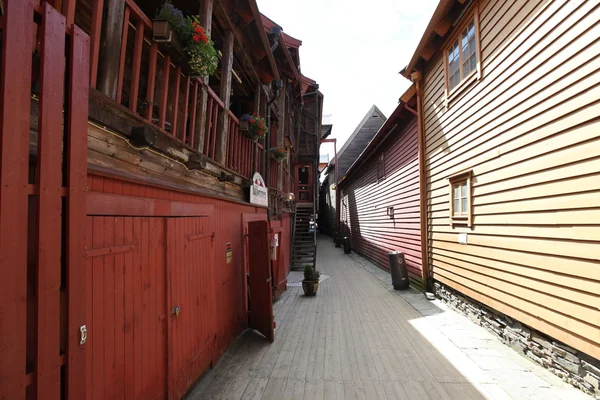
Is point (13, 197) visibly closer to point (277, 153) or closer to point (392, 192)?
point (277, 153)

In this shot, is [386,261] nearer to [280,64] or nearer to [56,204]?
[280,64]

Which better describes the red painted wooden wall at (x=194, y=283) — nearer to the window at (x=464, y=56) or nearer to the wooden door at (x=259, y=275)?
the wooden door at (x=259, y=275)

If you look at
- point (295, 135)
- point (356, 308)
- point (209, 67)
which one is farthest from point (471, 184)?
point (295, 135)

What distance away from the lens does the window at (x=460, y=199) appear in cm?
587

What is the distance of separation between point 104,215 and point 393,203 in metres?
9.72

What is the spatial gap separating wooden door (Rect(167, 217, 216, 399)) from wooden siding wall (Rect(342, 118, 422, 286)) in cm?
595

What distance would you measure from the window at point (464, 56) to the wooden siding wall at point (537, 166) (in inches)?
7.3

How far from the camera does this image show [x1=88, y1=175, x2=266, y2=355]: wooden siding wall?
4508 millimetres

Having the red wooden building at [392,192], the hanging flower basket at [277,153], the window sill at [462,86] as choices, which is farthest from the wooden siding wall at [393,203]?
the hanging flower basket at [277,153]

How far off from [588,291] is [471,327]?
2.54 m

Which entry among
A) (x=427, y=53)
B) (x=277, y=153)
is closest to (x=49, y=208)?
Answer: (x=277, y=153)

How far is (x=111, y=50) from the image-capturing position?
2.43 meters

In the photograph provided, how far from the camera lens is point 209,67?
11.5ft

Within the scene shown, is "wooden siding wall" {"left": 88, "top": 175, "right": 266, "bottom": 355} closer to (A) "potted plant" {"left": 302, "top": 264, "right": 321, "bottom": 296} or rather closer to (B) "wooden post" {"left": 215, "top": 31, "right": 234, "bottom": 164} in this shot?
(B) "wooden post" {"left": 215, "top": 31, "right": 234, "bottom": 164}
